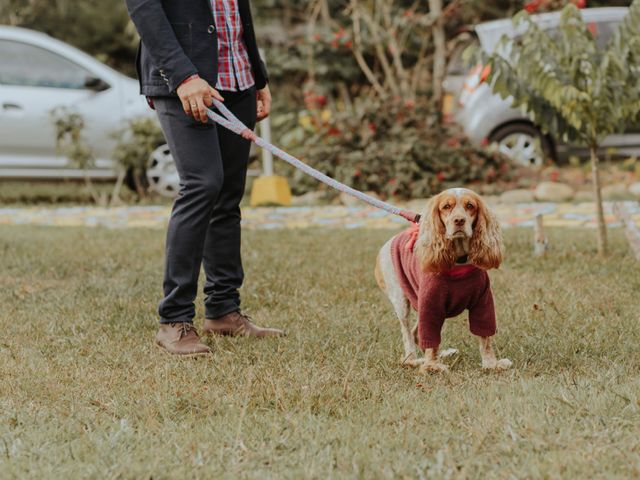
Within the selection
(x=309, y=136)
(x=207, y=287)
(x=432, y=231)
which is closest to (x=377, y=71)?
(x=309, y=136)

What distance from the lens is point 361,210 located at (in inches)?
353

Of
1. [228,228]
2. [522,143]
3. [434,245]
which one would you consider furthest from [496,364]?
[522,143]

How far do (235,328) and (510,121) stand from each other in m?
6.95

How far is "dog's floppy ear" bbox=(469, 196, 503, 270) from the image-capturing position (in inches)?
130

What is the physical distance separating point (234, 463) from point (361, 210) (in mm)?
Result: 6434

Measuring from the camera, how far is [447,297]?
344cm

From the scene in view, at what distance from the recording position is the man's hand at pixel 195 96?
12.2ft

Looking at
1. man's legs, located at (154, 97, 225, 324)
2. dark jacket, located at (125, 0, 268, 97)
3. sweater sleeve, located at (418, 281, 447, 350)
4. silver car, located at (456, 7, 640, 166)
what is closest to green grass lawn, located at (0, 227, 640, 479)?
sweater sleeve, located at (418, 281, 447, 350)

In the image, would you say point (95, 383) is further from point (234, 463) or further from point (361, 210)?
point (361, 210)

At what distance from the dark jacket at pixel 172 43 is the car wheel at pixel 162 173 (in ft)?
20.2

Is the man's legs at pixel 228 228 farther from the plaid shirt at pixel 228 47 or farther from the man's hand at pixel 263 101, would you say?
the man's hand at pixel 263 101

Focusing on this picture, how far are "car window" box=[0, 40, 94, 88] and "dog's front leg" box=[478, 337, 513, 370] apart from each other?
748 cm

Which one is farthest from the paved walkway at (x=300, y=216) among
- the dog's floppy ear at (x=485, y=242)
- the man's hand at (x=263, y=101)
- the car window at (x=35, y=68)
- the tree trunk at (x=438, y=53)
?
the dog's floppy ear at (x=485, y=242)

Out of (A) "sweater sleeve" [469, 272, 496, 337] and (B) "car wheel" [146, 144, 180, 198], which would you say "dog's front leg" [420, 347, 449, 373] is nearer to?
(A) "sweater sleeve" [469, 272, 496, 337]
